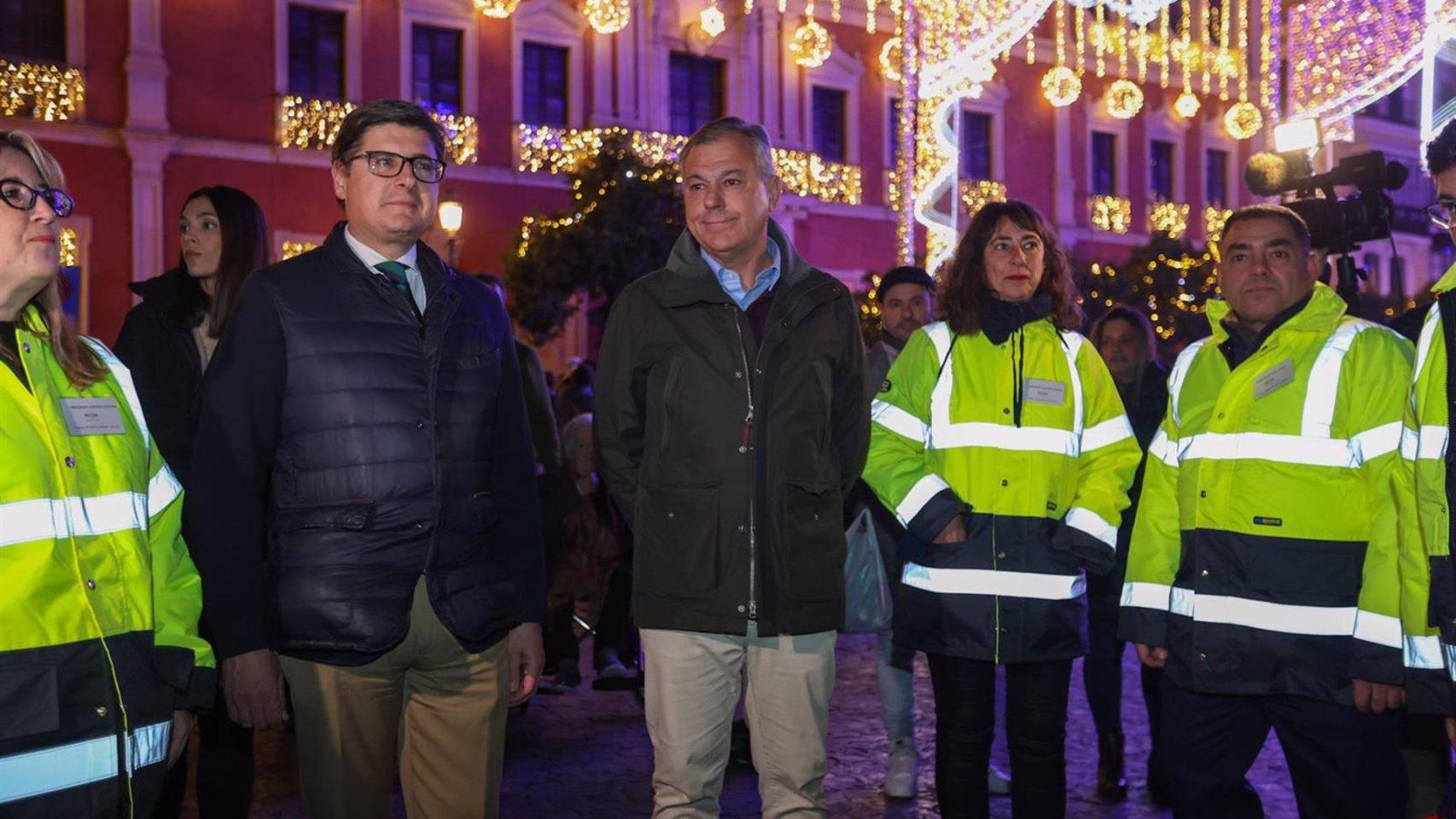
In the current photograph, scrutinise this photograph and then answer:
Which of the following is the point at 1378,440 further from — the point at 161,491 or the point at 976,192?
the point at 976,192

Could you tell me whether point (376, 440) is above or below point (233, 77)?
below

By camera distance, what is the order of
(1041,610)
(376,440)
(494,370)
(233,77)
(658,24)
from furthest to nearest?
(658,24)
(233,77)
(1041,610)
(494,370)
(376,440)

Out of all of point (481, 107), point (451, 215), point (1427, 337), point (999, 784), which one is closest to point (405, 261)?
point (1427, 337)

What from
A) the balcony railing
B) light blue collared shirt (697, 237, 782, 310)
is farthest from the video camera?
the balcony railing

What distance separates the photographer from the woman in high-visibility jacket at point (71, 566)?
2299 mm

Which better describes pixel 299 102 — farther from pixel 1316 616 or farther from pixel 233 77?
pixel 1316 616

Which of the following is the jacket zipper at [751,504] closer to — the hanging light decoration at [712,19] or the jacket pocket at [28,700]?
the jacket pocket at [28,700]

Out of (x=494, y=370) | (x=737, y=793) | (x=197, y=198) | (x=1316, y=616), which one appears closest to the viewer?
(x=494, y=370)

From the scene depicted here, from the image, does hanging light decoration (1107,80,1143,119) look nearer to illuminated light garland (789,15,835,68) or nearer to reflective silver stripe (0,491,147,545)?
illuminated light garland (789,15,835,68)

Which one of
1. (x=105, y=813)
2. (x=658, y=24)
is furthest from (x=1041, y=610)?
(x=658, y=24)

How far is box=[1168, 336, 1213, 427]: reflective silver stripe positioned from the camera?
399cm

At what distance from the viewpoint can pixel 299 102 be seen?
745 inches

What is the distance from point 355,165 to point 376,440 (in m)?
0.66

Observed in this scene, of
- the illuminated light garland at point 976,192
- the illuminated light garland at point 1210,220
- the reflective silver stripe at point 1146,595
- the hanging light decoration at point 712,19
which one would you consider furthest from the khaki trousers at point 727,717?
the illuminated light garland at point 1210,220
